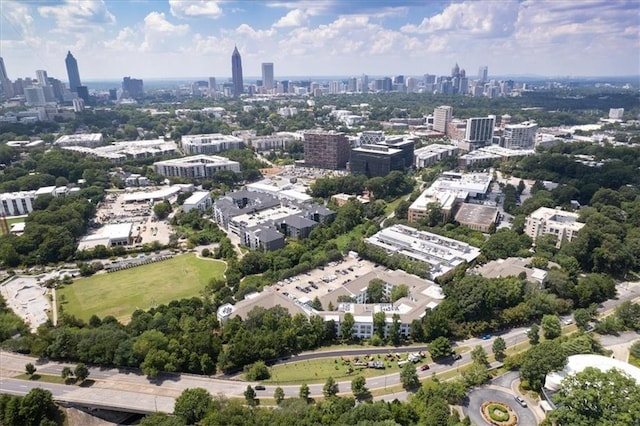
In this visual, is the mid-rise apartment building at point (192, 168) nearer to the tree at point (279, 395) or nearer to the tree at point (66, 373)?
the tree at point (66, 373)

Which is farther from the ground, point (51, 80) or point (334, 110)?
point (51, 80)

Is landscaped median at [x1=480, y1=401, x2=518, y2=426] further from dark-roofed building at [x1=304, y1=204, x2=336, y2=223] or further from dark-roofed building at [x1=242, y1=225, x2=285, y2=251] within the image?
dark-roofed building at [x1=304, y1=204, x2=336, y2=223]

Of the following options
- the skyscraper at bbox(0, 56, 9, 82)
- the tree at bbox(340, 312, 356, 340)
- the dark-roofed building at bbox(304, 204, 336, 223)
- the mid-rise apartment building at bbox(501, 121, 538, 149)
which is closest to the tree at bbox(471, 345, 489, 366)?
the tree at bbox(340, 312, 356, 340)

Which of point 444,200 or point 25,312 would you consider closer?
point 25,312

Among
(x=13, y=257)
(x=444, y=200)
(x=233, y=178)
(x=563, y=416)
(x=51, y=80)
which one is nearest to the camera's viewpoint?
(x=563, y=416)

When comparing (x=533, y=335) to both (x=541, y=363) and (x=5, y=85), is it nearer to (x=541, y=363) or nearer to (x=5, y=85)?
(x=541, y=363)

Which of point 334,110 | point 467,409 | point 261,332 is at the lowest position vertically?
point 467,409

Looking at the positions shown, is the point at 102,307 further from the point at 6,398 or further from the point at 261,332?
the point at 261,332

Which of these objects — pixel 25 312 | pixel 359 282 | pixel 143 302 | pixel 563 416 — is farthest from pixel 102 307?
pixel 563 416
